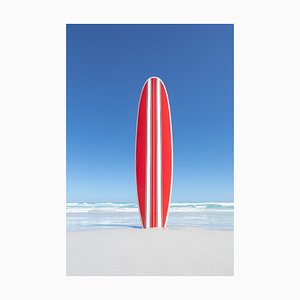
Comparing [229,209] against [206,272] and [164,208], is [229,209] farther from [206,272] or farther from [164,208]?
[206,272]

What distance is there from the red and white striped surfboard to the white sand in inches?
20.0

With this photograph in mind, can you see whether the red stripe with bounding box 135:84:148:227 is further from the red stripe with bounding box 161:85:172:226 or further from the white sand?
the white sand

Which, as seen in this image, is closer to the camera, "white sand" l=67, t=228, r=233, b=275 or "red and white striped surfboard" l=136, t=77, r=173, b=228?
"white sand" l=67, t=228, r=233, b=275

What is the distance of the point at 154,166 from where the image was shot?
3.44 metres

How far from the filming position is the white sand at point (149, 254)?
1904 millimetres

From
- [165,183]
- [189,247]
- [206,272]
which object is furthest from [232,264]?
[165,183]

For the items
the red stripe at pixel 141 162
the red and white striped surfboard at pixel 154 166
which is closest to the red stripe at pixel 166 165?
the red and white striped surfboard at pixel 154 166

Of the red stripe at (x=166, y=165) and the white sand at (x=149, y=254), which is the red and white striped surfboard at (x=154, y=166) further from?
the white sand at (x=149, y=254)

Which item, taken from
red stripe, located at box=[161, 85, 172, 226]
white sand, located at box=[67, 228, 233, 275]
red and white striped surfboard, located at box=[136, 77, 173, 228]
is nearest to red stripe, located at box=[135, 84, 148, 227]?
red and white striped surfboard, located at box=[136, 77, 173, 228]

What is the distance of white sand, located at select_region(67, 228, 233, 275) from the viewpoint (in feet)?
6.25

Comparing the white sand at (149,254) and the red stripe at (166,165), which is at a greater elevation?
the red stripe at (166,165)

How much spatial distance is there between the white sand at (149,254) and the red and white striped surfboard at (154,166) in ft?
1.67
